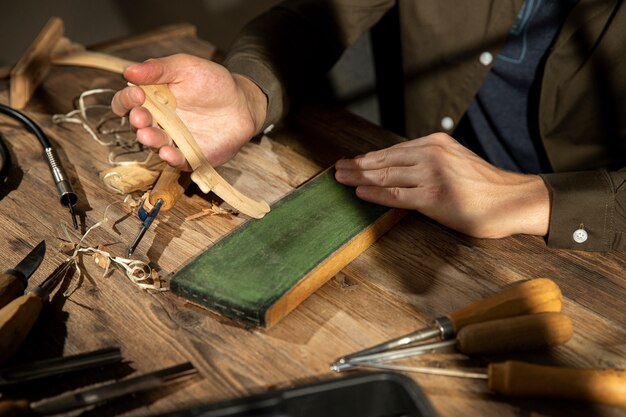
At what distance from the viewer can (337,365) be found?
33.8 inches

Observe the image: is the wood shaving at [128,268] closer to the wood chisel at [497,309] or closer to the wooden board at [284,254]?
the wooden board at [284,254]

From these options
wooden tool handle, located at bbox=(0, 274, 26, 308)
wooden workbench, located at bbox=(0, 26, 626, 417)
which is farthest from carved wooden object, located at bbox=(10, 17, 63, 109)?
wooden tool handle, located at bbox=(0, 274, 26, 308)

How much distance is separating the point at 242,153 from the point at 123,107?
26 cm

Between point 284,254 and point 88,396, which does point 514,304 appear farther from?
point 88,396

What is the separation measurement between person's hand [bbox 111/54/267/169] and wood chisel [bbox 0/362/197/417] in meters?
0.42

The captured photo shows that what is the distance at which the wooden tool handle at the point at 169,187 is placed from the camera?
1.14m

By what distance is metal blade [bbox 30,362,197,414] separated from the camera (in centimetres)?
78

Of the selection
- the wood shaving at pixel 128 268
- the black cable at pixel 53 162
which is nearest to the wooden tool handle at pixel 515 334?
the wood shaving at pixel 128 268

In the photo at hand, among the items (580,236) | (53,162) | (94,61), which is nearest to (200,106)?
(53,162)

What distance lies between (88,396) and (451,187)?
669 mm

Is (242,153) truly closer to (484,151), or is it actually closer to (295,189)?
(295,189)

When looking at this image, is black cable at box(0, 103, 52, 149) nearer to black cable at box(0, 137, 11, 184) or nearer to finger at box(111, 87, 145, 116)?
black cable at box(0, 137, 11, 184)

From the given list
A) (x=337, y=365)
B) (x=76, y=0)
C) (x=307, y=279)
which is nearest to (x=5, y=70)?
(x=307, y=279)

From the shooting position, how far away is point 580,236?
109 cm
